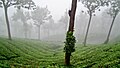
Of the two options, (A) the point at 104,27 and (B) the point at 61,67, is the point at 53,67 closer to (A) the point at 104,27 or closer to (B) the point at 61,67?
(B) the point at 61,67

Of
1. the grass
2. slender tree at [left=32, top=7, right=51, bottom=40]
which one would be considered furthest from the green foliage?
slender tree at [left=32, top=7, right=51, bottom=40]

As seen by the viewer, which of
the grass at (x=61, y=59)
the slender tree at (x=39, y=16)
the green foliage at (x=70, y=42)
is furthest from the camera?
the slender tree at (x=39, y=16)

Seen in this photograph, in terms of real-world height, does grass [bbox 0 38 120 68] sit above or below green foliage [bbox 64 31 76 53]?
below

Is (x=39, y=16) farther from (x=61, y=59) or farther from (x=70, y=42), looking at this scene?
(x=70, y=42)

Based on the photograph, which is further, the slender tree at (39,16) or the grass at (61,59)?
the slender tree at (39,16)

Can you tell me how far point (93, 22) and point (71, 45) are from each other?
13276 cm

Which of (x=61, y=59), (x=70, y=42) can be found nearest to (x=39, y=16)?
(x=61, y=59)

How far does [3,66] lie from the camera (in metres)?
18.1

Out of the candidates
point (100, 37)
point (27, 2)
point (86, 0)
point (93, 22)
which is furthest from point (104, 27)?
point (27, 2)

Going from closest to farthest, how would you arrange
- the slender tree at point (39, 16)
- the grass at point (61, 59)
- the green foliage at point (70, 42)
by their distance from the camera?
1. the grass at point (61, 59)
2. the green foliage at point (70, 42)
3. the slender tree at point (39, 16)

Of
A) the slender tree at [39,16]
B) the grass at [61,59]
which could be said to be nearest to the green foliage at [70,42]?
the grass at [61,59]

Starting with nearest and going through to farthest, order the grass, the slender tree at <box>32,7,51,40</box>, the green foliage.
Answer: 1. the grass
2. the green foliage
3. the slender tree at <box>32,7,51,40</box>

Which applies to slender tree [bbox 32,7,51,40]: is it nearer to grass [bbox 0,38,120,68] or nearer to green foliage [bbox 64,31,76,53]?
grass [bbox 0,38,120,68]

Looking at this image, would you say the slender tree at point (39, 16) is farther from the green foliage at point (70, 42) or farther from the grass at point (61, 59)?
the green foliage at point (70, 42)
